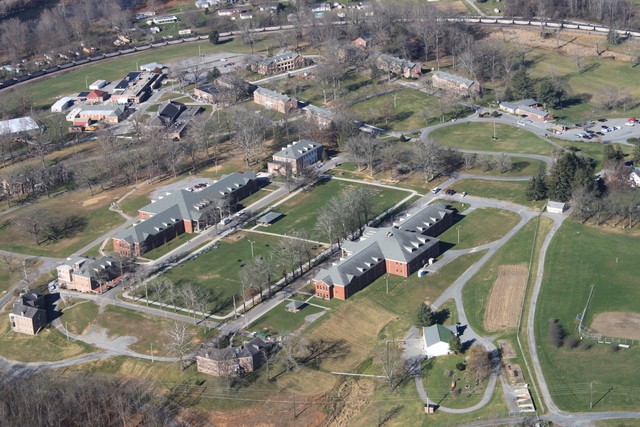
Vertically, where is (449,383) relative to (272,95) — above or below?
below

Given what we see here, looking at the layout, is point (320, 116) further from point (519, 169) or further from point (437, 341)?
point (437, 341)

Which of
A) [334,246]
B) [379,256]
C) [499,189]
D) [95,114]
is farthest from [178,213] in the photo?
[95,114]

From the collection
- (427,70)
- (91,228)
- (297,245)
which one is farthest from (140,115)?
(297,245)

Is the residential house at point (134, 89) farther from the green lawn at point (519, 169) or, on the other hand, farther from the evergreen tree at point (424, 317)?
the evergreen tree at point (424, 317)

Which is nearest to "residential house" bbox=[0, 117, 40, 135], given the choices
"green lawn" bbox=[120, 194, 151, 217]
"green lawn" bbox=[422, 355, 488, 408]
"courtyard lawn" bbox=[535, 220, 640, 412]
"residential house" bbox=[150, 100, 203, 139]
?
"residential house" bbox=[150, 100, 203, 139]

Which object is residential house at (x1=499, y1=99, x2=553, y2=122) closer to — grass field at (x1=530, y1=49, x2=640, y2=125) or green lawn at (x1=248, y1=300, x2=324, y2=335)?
grass field at (x1=530, y1=49, x2=640, y2=125)

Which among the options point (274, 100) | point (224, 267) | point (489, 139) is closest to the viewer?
point (224, 267)

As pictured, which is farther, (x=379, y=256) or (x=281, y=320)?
(x=379, y=256)

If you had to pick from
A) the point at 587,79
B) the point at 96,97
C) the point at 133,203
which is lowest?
the point at 133,203
